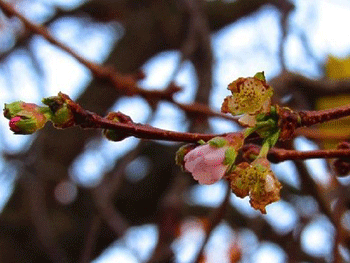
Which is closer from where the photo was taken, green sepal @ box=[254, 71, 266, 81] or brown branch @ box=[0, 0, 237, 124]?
green sepal @ box=[254, 71, 266, 81]

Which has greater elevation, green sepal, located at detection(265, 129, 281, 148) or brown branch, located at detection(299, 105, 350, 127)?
brown branch, located at detection(299, 105, 350, 127)

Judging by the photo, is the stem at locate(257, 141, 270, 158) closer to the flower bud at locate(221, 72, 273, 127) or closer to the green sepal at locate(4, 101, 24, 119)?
the flower bud at locate(221, 72, 273, 127)

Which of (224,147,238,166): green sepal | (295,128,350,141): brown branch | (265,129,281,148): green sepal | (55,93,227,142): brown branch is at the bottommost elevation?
(295,128,350,141): brown branch

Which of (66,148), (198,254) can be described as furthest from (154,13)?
(198,254)

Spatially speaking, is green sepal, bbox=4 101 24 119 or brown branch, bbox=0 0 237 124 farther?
brown branch, bbox=0 0 237 124

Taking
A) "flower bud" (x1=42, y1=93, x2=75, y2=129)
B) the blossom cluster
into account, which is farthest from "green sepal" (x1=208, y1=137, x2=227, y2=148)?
"flower bud" (x1=42, y1=93, x2=75, y2=129)

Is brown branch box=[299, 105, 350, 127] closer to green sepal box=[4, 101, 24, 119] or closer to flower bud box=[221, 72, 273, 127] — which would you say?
flower bud box=[221, 72, 273, 127]

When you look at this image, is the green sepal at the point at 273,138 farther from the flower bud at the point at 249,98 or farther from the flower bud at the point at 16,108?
the flower bud at the point at 16,108

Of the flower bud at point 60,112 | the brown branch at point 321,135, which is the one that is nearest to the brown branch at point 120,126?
the flower bud at point 60,112

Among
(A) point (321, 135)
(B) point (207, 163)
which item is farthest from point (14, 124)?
(A) point (321, 135)

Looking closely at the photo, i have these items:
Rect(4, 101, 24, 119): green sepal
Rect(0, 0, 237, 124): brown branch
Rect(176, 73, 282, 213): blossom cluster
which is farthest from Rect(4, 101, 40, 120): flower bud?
Rect(0, 0, 237, 124): brown branch
